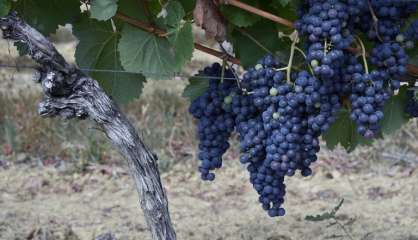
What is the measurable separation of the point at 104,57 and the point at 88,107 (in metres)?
0.45

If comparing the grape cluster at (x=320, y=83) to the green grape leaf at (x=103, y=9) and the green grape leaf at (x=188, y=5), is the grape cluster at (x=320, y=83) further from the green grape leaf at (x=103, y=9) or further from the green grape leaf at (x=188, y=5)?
the green grape leaf at (x=103, y=9)

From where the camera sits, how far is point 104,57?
238 cm

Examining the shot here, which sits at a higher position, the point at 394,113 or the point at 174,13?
the point at 174,13

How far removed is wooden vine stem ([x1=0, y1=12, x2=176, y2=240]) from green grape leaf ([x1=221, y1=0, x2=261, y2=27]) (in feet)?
1.35

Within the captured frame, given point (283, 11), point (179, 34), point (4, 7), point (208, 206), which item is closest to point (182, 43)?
point (179, 34)

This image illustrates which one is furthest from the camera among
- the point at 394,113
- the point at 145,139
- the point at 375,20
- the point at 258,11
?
the point at 145,139

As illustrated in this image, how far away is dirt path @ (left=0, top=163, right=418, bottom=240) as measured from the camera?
3.47 m

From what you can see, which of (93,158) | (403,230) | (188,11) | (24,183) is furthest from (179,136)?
(188,11)

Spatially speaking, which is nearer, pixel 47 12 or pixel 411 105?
pixel 411 105

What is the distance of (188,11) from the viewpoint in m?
2.18

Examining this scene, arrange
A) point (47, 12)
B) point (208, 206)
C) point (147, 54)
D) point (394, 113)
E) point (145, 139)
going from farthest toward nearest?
point (145, 139), point (208, 206), point (47, 12), point (394, 113), point (147, 54)

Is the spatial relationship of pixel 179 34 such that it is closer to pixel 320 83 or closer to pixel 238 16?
pixel 238 16

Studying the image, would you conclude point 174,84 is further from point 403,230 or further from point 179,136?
point 403,230

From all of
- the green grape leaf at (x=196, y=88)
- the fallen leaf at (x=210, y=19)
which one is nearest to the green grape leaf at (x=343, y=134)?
the green grape leaf at (x=196, y=88)
